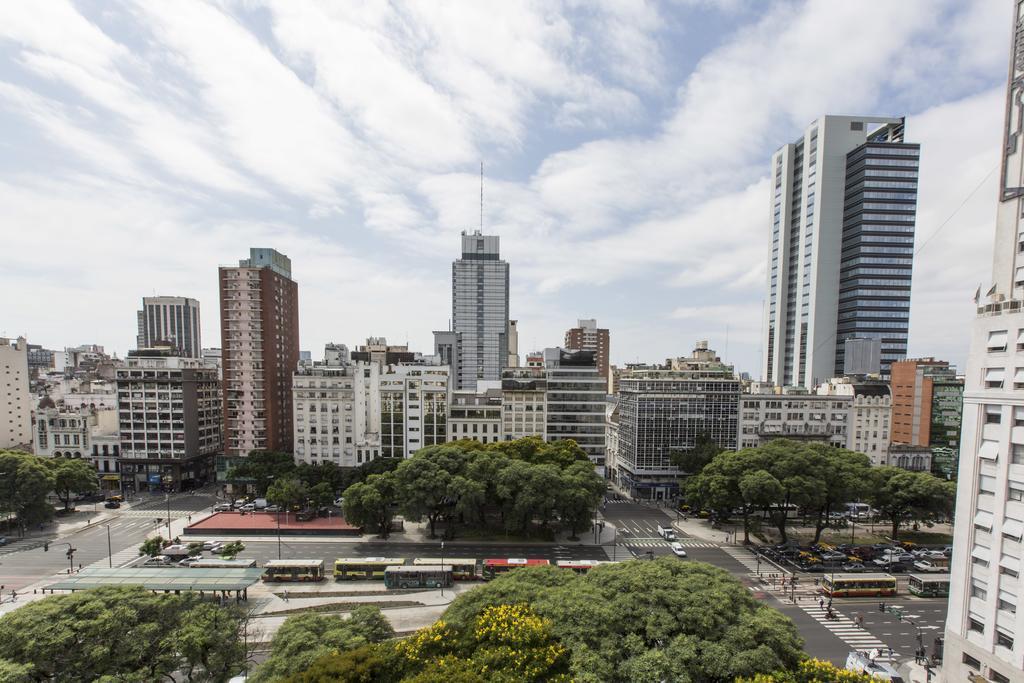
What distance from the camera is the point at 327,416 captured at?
9119cm

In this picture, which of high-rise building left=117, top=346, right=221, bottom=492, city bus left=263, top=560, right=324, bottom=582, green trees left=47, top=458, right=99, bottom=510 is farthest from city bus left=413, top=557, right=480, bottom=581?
high-rise building left=117, top=346, right=221, bottom=492

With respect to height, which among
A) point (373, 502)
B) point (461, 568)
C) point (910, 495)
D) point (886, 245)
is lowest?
point (461, 568)

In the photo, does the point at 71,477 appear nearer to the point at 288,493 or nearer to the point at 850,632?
the point at 288,493

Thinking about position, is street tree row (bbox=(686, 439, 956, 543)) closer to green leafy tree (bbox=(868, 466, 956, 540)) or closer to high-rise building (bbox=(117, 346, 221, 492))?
green leafy tree (bbox=(868, 466, 956, 540))

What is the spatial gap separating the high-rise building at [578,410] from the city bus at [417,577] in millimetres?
43427

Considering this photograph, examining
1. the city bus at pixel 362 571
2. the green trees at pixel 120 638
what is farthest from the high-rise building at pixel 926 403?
the green trees at pixel 120 638

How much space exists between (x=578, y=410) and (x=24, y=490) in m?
89.5

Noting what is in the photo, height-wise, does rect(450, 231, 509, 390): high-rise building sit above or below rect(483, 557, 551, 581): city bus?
above

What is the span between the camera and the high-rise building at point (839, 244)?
129750 mm

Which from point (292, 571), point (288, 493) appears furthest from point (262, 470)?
point (292, 571)

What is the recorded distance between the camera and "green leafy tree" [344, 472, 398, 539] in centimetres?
6269

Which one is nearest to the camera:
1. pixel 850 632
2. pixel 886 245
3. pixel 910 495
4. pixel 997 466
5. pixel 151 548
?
pixel 997 466

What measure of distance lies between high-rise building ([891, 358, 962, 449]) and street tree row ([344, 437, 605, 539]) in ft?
263

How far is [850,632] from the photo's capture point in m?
43.1
